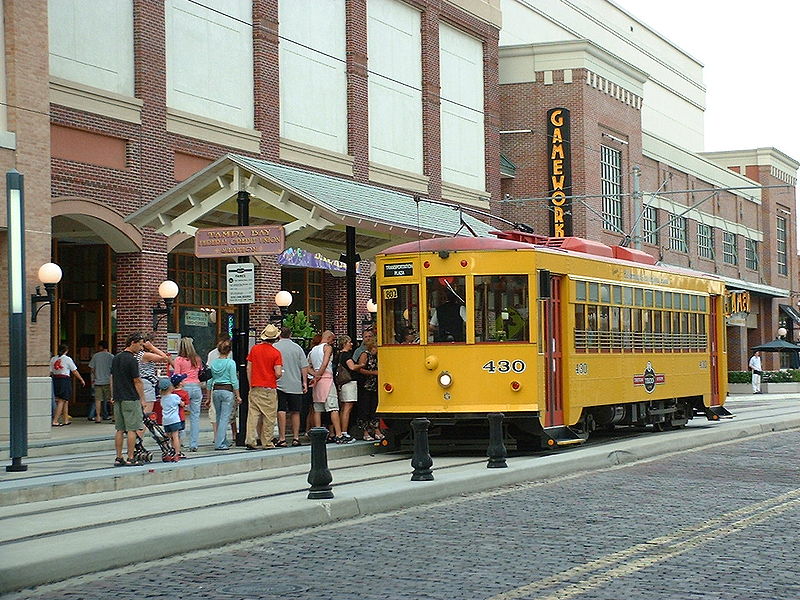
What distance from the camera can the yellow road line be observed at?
8.62m

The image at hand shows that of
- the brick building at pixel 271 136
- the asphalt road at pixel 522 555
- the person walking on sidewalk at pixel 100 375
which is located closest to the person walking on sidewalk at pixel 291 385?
the brick building at pixel 271 136

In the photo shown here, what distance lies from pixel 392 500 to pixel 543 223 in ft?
115

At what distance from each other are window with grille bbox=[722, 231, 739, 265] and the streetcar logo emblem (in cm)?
4502

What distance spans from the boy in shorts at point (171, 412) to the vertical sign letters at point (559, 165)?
29660 mm

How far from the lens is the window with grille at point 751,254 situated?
232 ft

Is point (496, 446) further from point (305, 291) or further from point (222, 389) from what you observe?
point (305, 291)

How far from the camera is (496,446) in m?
16.2

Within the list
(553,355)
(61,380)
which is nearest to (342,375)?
(553,355)

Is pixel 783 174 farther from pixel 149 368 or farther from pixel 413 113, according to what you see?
pixel 149 368

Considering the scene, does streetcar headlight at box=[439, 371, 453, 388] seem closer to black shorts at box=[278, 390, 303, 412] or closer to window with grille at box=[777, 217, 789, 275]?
black shorts at box=[278, 390, 303, 412]

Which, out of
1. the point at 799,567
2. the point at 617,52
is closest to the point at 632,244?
the point at 617,52

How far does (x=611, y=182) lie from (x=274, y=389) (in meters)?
32.8

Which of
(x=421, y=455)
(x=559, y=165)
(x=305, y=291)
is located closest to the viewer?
(x=421, y=455)

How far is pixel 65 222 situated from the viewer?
1102 inches
